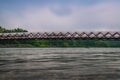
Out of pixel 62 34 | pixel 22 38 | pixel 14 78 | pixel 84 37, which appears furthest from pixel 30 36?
pixel 14 78

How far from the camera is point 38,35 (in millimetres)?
97312

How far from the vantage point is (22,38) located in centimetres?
9744

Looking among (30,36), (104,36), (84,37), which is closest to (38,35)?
(30,36)

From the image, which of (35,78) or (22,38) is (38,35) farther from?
(35,78)

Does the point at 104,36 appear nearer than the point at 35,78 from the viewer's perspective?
No

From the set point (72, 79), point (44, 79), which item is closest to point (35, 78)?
point (44, 79)

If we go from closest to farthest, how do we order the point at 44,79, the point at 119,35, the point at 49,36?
the point at 44,79 < the point at 119,35 < the point at 49,36

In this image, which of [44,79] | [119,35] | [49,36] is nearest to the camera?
[44,79]

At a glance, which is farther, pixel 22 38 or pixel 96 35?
pixel 22 38

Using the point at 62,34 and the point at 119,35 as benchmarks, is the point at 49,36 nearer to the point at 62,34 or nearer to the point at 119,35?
the point at 62,34

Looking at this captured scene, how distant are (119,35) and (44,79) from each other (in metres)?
64.0

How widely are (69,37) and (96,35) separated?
870cm

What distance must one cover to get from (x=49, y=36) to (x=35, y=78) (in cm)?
6596

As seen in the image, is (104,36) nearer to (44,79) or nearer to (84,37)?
(84,37)
